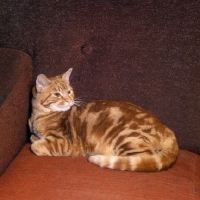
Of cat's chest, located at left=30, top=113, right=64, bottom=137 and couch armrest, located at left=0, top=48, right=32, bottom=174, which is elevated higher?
couch armrest, located at left=0, top=48, right=32, bottom=174

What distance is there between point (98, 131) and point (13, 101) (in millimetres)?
457

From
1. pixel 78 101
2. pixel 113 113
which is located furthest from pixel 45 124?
pixel 113 113

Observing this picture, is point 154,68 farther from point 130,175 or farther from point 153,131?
point 130,175

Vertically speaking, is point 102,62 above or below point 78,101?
above

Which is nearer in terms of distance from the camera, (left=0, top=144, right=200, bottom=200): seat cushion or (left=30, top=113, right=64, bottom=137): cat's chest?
(left=0, top=144, right=200, bottom=200): seat cushion

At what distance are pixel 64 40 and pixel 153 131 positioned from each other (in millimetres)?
689

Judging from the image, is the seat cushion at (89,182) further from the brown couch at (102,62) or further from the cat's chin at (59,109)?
the cat's chin at (59,109)

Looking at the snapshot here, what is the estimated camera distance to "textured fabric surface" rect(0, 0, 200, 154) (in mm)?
1434

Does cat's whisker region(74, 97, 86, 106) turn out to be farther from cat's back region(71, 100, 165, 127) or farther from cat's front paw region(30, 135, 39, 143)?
cat's front paw region(30, 135, 39, 143)

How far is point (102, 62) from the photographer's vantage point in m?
1.54

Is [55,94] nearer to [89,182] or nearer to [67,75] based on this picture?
[67,75]

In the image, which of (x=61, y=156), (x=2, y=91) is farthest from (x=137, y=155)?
(x=2, y=91)

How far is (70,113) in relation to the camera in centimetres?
161

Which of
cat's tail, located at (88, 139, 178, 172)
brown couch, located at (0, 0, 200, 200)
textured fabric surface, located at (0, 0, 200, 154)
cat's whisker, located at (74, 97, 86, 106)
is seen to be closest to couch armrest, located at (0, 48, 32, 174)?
brown couch, located at (0, 0, 200, 200)
